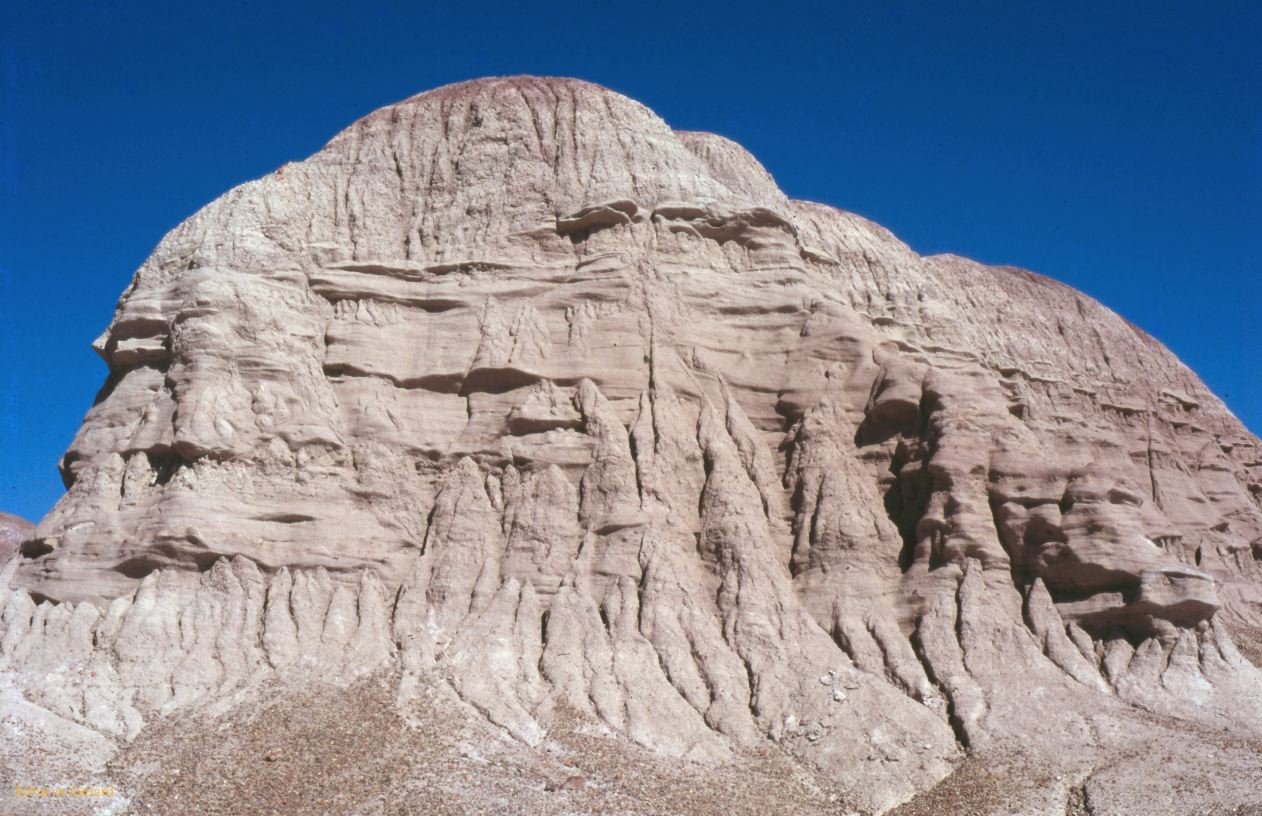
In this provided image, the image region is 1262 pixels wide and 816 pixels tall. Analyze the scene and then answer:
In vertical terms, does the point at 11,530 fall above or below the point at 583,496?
above

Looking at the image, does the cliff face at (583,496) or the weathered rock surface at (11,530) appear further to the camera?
the weathered rock surface at (11,530)

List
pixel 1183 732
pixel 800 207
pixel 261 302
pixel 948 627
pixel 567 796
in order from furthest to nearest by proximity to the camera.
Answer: pixel 800 207 < pixel 261 302 < pixel 948 627 < pixel 1183 732 < pixel 567 796

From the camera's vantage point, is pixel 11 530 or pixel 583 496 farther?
pixel 11 530

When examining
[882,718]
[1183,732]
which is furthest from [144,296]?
[1183,732]

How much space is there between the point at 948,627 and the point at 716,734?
7.10 m

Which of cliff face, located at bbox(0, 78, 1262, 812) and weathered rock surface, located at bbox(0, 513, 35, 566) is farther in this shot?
weathered rock surface, located at bbox(0, 513, 35, 566)

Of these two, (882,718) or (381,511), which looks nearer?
(882,718)

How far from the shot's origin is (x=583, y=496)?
3300cm

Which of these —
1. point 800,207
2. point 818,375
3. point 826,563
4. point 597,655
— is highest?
point 800,207

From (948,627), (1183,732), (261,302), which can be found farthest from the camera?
(261,302)

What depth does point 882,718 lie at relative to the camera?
2830 centimetres

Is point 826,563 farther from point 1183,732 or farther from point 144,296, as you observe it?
point 144,296

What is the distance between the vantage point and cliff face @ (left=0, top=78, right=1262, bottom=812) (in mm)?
28656

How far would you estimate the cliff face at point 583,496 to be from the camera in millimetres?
28656
